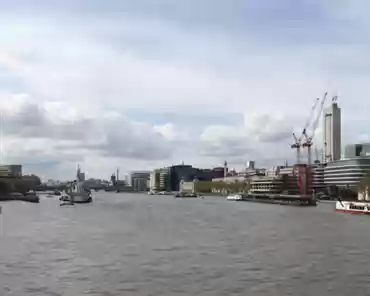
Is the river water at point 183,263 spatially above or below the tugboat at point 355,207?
below

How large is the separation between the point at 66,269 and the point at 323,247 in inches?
744

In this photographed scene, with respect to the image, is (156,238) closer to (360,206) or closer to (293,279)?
(293,279)

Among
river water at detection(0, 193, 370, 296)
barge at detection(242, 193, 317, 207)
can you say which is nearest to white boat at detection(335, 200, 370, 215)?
barge at detection(242, 193, 317, 207)

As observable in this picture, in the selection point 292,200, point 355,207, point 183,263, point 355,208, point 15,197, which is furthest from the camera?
point 15,197

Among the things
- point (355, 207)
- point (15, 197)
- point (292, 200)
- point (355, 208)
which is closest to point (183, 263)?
point (355, 208)

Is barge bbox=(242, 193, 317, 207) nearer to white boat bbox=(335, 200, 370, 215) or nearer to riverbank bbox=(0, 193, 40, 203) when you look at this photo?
white boat bbox=(335, 200, 370, 215)

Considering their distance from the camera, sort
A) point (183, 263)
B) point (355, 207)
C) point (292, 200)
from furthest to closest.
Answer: point (292, 200) < point (355, 207) < point (183, 263)

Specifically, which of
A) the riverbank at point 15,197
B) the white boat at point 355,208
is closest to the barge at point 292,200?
the white boat at point 355,208

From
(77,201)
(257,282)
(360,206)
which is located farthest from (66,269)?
(77,201)

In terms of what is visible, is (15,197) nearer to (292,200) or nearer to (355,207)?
(292,200)

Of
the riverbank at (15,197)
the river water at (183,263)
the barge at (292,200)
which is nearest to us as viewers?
the river water at (183,263)

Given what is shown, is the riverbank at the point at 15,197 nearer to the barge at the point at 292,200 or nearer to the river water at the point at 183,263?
the barge at the point at 292,200

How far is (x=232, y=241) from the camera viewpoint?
47031 millimetres

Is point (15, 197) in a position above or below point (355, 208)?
above
